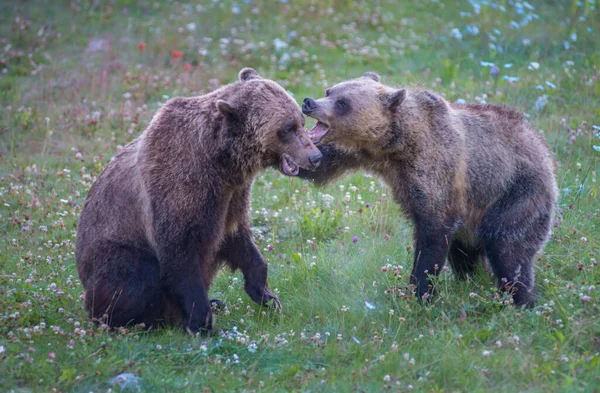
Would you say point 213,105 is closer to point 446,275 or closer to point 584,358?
point 446,275

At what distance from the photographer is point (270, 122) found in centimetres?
544

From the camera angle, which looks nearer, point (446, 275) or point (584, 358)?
point (584, 358)

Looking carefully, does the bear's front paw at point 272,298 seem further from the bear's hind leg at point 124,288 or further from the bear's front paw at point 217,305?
the bear's hind leg at point 124,288

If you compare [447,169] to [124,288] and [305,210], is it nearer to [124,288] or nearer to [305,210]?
[305,210]

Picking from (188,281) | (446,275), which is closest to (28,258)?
(188,281)

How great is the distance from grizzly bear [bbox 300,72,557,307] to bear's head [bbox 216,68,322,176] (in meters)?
0.46

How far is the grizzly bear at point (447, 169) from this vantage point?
19.3 ft

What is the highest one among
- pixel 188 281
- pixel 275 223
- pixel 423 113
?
pixel 423 113

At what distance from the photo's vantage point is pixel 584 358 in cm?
480

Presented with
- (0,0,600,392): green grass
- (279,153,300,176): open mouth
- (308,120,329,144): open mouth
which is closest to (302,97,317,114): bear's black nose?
(308,120,329,144): open mouth

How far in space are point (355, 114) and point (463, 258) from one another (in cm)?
169

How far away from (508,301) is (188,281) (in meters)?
2.44

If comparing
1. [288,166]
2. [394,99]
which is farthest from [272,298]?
[394,99]

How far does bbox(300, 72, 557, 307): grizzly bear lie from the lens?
231 inches
